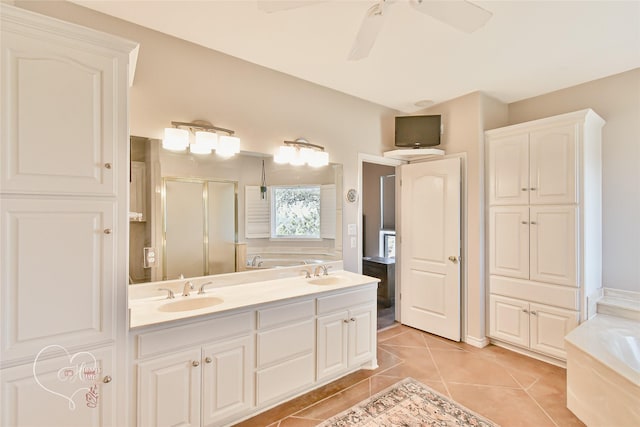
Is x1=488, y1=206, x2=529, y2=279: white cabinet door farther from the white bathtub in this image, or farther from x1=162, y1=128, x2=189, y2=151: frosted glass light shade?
x1=162, y1=128, x2=189, y2=151: frosted glass light shade

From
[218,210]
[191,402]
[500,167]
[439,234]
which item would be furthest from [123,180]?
[500,167]

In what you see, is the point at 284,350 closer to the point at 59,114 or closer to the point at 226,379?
the point at 226,379

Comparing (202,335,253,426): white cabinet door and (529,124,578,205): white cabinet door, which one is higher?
(529,124,578,205): white cabinet door

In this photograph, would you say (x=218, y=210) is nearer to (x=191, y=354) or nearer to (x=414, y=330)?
(x=191, y=354)

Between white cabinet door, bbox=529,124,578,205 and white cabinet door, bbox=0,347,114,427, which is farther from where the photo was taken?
white cabinet door, bbox=529,124,578,205

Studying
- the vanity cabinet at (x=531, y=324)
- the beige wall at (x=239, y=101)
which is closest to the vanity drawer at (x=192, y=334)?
the beige wall at (x=239, y=101)

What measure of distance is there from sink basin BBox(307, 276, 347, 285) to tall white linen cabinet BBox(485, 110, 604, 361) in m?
1.70

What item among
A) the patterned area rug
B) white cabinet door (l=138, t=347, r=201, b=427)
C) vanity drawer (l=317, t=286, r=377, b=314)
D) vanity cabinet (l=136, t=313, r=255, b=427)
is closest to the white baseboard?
the patterned area rug

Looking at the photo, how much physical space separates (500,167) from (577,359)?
1.83m

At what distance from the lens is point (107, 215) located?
1.49 metres

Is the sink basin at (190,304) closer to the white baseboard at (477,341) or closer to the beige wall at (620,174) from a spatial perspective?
the white baseboard at (477,341)

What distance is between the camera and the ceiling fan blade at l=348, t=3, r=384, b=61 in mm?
1503

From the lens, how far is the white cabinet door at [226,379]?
1.82 metres

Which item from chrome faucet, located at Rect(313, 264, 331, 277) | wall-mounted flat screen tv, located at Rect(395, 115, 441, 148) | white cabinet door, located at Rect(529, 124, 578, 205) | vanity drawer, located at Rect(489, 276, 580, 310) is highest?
wall-mounted flat screen tv, located at Rect(395, 115, 441, 148)
